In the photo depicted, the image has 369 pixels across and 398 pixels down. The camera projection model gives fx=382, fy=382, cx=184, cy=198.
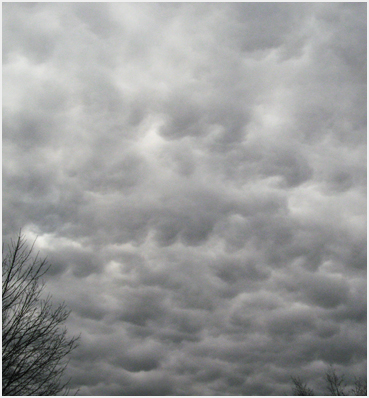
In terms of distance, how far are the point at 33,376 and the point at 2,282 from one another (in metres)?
3.32

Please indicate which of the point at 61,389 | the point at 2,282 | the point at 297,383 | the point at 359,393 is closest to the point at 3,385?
the point at 61,389

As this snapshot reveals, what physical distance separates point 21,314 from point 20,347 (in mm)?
1088

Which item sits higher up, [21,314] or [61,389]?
[21,314]

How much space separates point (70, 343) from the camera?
13.7 m

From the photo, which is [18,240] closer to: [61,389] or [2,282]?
[2,282]

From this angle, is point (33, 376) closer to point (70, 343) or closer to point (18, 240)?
point (70, 343)

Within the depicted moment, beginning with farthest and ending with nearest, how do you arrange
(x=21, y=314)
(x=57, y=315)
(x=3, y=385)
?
(x=57, y=315) → (x=21, y=314) → (x=3, y=385)

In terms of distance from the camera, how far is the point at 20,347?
499 inches

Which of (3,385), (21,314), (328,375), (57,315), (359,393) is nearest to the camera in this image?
(3,385)

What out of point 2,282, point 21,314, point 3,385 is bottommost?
point 3,385

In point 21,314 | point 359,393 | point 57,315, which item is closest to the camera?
point 21,314

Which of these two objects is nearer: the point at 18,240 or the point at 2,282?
the point at 2,282

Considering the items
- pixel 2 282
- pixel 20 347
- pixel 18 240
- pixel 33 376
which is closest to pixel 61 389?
pixel 33 376

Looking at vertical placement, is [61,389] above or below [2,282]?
below
